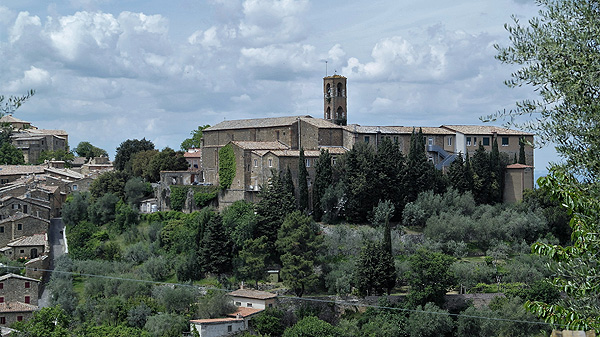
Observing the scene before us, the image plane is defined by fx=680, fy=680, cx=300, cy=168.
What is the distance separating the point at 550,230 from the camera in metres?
40.3

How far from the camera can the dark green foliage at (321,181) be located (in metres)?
40.2

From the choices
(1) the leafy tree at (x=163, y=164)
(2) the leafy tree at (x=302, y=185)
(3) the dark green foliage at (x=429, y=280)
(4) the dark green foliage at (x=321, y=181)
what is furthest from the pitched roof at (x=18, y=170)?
(3) the dark green foliage at (x=429, y=280)

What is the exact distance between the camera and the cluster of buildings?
42062 mm

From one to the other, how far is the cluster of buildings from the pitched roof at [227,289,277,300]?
315 inches

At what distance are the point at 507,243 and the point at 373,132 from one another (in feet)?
38.2

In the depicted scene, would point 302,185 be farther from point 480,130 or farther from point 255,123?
point 480,130

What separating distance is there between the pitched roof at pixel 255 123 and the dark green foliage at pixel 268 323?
52.6 ft

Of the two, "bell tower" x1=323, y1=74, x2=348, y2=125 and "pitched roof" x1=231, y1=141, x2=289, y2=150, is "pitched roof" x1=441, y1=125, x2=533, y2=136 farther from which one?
"pitched roof" x1=231, y1=141, x2=289, y2=150

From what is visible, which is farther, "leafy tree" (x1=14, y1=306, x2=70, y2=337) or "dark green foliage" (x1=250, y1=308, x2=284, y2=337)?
"dark green foliage" (x1=250, y1=308, x2=284, y2=337)

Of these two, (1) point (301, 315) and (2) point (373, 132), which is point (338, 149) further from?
(1) point (301, 315)

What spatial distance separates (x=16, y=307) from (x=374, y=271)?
18.8m

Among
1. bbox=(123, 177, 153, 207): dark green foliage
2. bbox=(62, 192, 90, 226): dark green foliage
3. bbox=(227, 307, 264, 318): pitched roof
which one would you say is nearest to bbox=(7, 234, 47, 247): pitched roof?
bbox=(62, 192, 90, 226): dark green foliage

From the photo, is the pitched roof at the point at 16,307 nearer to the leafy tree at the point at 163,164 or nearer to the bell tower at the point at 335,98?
the leafy tree at the point at 163,164

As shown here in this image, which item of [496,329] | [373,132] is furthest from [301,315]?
[373,132]
